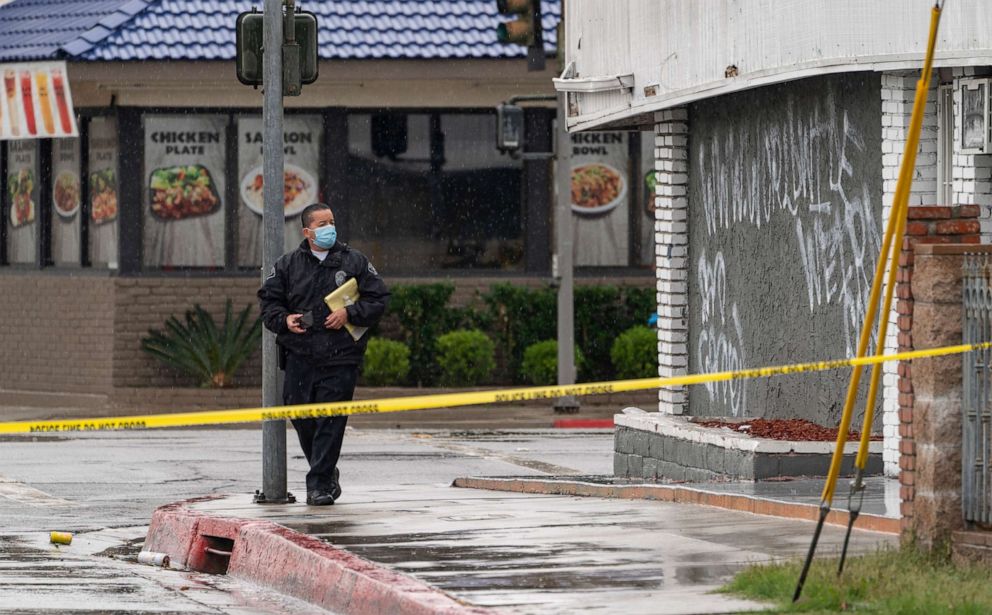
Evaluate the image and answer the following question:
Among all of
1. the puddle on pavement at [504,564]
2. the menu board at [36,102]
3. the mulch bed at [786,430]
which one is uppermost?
the menu board at [36,102]

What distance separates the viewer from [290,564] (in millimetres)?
10258

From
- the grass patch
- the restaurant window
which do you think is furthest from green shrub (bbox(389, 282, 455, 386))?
the grass patch

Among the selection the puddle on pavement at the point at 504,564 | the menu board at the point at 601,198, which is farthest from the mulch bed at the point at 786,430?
the menu board at the point at 601,198

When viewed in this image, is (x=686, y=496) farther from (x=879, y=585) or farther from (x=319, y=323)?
(x=879, y=585)

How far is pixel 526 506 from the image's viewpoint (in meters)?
12.5

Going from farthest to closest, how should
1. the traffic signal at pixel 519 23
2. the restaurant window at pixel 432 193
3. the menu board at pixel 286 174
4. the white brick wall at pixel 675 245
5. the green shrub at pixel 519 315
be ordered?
1. the restaurant window at pixel 432 193
2. the menu board at pixel 286 174
3. the green shrub at pixel 519 315
4. the traffic signal at pixel 519 23
5. the white brick wall at pixel 675 245

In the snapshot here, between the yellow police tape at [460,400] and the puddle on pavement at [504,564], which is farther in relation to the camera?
the yellow police tape at [460,400]

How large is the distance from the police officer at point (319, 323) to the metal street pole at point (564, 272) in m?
11.3

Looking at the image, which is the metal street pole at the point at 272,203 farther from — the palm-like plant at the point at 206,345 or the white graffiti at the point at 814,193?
the palm-like plant at the point at 206,345

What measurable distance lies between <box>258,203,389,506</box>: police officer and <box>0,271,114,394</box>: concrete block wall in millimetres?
13427

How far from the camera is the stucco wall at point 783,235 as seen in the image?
1331 cm

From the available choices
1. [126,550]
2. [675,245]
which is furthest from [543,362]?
[126,550]

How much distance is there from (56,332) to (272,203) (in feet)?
47.5

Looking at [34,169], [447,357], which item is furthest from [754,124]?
[34,169]
